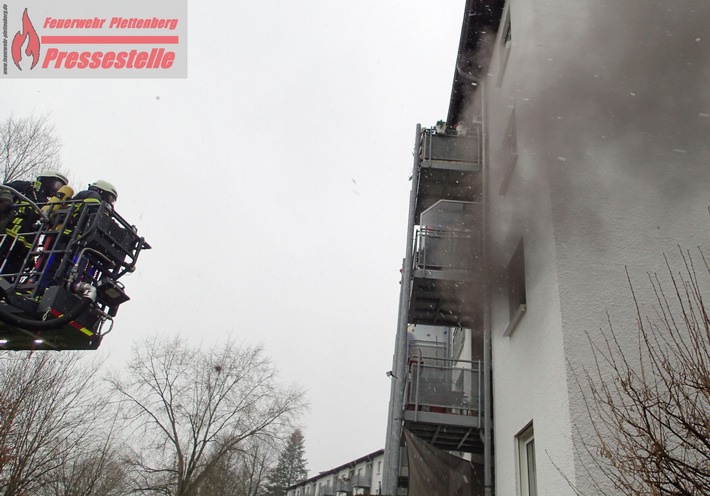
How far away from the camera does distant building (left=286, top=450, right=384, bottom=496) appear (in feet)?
129

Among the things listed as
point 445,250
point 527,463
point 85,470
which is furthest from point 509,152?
point 85,470

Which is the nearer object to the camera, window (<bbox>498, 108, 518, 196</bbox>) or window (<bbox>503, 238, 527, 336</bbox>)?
window (<bbox>503, 238, 527, 336</bbox>)

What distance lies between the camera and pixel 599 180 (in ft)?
16.0

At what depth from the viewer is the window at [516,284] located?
5.89 metres

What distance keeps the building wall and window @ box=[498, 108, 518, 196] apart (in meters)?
0.50

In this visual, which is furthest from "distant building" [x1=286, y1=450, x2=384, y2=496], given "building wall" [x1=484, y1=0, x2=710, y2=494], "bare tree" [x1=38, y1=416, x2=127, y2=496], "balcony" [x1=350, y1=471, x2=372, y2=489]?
"building wall" [x1=484, y1=0, x2=710, y2=494]

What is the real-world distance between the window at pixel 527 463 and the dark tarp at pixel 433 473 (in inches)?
49.2

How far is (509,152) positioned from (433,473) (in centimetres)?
386

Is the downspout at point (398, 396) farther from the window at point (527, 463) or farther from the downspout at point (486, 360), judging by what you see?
the window at point (527, 463)

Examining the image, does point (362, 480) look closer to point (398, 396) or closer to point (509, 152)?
point (398, 396)

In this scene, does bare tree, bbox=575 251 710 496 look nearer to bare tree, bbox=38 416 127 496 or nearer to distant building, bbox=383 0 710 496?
distant building, bbox=383 0 710 496

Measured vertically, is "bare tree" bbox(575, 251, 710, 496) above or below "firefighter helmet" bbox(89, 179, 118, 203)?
below

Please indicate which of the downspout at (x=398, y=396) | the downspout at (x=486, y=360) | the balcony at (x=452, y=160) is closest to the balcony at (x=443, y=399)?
the downspout at (x=486, y=360)

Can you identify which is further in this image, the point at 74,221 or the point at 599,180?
the point at 599,180
